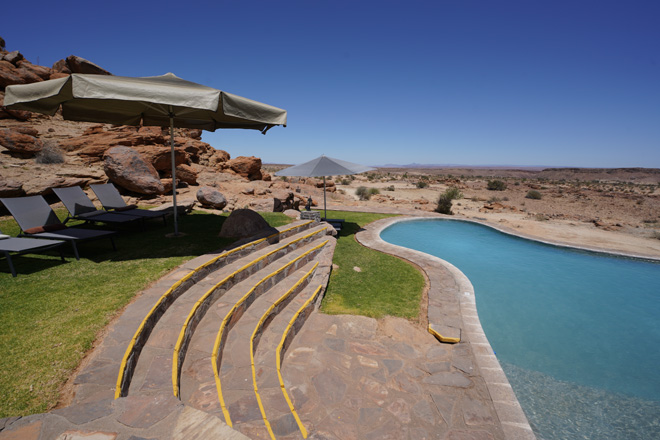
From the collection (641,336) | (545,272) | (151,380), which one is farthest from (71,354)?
(545,272)

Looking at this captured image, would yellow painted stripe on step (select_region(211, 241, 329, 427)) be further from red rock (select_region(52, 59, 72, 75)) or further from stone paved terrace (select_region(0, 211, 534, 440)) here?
red rock (select_region(52, 59, 72, 75))

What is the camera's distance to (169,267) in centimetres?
467

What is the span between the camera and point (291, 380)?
3.59 metres

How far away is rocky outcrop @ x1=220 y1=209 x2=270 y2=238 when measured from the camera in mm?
6586

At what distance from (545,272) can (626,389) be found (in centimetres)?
485

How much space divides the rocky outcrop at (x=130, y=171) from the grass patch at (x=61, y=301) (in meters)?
4.17

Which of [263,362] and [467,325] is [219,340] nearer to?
[263,362]

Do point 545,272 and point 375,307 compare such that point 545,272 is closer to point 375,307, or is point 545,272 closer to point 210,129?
point 375,307

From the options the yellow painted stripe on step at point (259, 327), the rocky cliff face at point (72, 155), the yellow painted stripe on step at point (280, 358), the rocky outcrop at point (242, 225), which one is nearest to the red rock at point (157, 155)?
the rocky cliff face at point (72, 155)

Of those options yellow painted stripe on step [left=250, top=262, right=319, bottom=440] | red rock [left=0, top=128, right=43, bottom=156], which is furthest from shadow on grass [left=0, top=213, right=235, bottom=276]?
red rock [left=0, top=128, right=43, bottom=156]

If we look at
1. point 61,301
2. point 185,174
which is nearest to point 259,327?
point 61,301

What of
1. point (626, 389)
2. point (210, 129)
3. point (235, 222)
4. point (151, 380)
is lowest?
point (626, 389)

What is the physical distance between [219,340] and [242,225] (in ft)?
12.1

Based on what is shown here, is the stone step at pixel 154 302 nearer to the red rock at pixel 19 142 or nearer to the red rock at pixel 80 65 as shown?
the red rock at pixel 19 142
